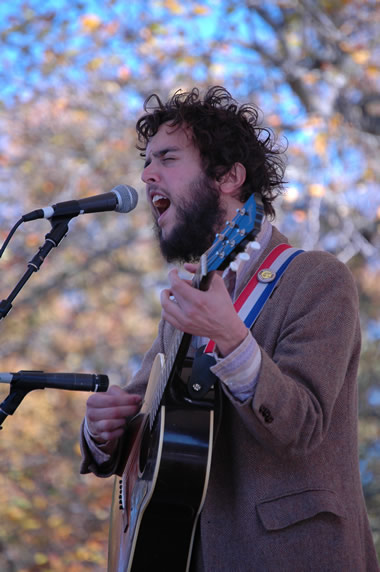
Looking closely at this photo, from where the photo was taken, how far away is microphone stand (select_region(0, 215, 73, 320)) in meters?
2.22

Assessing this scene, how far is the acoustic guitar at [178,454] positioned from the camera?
1854 mm

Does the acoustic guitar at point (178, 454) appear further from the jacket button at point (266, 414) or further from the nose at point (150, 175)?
the nose at point (150, 175)

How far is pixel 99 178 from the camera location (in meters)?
9.69

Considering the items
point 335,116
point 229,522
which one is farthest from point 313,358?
point 335,116

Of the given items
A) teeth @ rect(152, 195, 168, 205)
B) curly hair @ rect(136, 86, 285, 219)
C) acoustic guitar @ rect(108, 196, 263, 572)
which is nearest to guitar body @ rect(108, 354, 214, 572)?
acoustic guitar @ rect(108, 196, 263, 572)

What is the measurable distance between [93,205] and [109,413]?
747mm

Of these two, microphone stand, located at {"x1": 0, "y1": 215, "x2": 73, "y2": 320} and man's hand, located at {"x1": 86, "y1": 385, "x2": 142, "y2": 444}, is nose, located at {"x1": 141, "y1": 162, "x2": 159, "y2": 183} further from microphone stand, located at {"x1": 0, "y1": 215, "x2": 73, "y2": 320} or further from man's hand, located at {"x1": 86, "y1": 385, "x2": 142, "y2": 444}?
man's hand, located at {"x1": 86, "y1": 385, "x2": 142, "y2": 444}

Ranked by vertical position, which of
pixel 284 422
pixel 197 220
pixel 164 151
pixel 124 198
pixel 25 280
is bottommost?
pixel 284 422

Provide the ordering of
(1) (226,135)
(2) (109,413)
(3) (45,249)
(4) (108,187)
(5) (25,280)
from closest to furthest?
(5) (25,280) → (3) (45,249) → (2) (109,413) → (1) (226,135) → (4) (108,187)

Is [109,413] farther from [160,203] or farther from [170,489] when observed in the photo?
[160,203]

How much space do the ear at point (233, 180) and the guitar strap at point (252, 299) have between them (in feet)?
1.42

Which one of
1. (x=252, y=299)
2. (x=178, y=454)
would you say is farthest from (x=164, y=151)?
(x=178, y=454)

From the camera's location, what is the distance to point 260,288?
7.53 ft

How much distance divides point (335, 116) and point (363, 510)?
18.5ft
